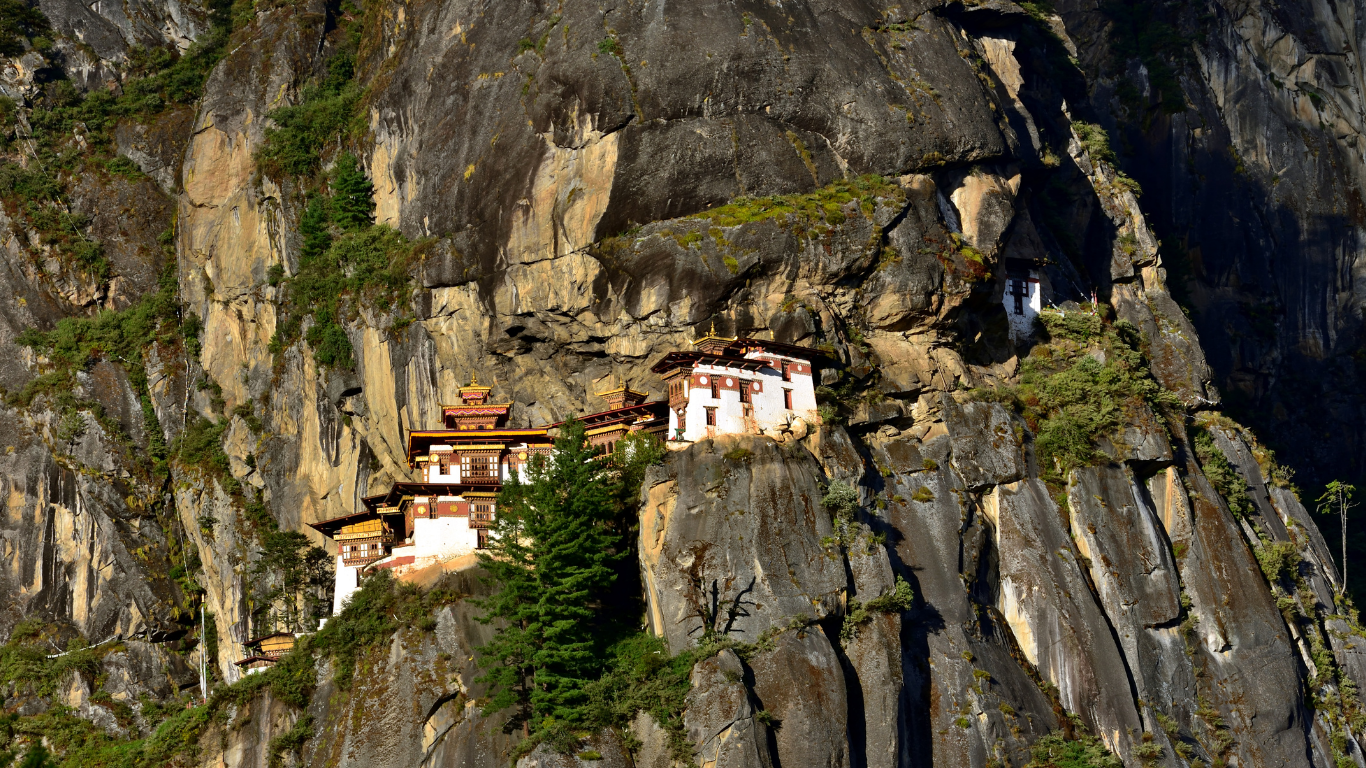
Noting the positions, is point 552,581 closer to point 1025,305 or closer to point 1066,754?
point 1066,754

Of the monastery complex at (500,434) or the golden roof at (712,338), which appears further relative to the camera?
the golden roof at (712,338)

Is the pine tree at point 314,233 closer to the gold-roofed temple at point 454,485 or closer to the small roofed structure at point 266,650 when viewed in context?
the gold-roofed temple at point 454,485

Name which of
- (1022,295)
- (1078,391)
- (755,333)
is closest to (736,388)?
(755,333)

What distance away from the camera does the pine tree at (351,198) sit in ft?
224

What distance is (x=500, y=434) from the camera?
5644 cm

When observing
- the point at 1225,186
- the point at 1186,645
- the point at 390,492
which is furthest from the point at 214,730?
the point at 1225,186

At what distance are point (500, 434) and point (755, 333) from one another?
1049cm

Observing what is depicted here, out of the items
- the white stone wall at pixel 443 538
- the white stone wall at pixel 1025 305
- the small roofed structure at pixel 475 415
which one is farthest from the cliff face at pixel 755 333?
the white stone wall at pixel 443 538

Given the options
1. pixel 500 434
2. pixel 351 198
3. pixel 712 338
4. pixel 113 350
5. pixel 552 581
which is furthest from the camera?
pixel 113 350

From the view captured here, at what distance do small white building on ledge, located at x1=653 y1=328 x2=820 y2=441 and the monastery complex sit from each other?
4 centimetres

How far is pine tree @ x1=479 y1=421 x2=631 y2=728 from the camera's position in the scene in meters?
47.2

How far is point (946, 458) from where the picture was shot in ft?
182

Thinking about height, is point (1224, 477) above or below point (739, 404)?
below

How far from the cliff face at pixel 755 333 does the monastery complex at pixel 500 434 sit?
5.55ft
